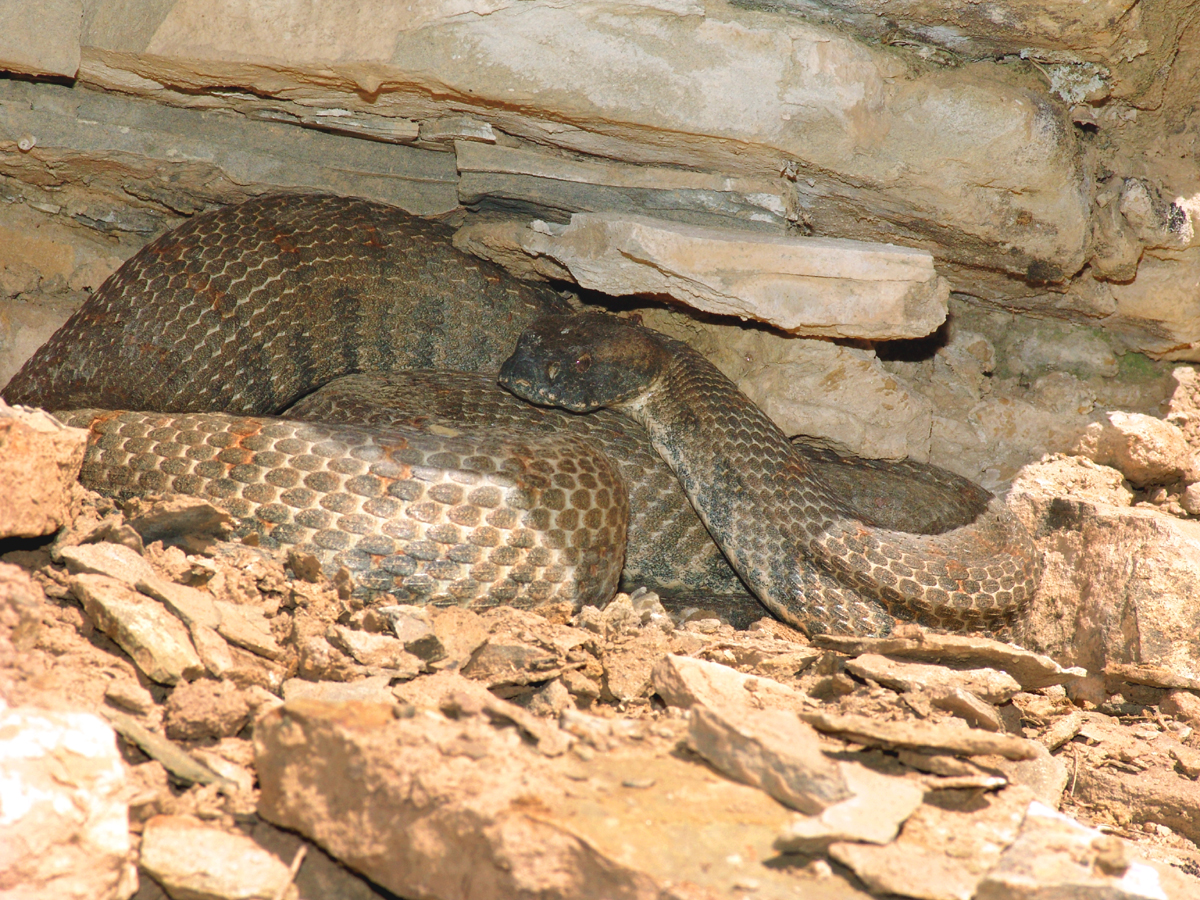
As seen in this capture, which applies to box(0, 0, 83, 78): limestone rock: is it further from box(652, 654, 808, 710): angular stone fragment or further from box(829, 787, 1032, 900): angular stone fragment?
box(829, 787, 1032, 900): angular stone fragment

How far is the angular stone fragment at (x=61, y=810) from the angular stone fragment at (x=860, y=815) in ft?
5.24

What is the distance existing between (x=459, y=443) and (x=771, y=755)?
2.28 metres

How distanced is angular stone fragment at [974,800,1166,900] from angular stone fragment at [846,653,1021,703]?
0.97 metres

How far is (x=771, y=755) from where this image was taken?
7.41 feet

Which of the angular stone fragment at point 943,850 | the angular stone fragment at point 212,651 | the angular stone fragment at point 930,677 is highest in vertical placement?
the angular stone fragment at point 943,850

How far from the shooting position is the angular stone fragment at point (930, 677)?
325 cm

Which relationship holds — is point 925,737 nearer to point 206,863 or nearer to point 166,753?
point 206,863

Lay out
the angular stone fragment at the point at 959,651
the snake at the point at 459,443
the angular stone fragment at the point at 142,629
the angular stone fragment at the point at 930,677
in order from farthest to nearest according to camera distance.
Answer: the snake at the point at 459,443, the angular stone fragment at the point at 959,651, the angular stone fragment at the point at 930,677, the angular stone fragment at the point at 142,629

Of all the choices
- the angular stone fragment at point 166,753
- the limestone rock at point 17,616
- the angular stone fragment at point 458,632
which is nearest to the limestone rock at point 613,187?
the angular stone fragment at point 458,632

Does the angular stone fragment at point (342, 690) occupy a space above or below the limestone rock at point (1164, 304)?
below

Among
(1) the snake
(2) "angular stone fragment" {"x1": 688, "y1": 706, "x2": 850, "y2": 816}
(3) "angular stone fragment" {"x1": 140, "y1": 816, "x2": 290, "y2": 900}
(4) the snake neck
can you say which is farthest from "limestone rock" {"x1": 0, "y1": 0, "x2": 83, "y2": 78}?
(2) "angular stone fragment" {"x1": 688, "y1": 706, "x2": 850, "y2": 816}

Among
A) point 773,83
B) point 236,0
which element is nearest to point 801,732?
point 773,83

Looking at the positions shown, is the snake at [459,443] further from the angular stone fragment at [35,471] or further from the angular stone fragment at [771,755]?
the angular stone fragment at [771,755]

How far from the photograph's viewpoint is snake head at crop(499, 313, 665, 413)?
17.0ft
